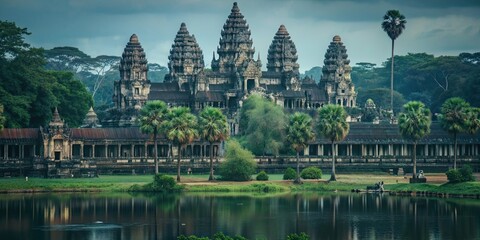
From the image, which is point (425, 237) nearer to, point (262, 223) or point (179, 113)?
point (262, 223)

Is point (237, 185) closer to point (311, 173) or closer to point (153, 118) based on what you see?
point (311, 173)

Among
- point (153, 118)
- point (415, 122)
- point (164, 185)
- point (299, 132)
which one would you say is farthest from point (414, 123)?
point (164, 185)

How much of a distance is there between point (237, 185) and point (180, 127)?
909cm

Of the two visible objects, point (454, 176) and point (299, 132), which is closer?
point (454, 176)

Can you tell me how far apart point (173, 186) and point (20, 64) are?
140 feet

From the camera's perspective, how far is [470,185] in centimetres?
14225

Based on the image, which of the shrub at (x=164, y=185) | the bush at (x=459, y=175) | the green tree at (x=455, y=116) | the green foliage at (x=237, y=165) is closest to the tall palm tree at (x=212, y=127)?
the green foliage at (x=237, y=165)

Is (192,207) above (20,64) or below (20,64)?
below

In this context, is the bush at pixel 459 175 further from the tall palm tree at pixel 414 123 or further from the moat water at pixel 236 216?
the tall palm tree at pixel 414 123

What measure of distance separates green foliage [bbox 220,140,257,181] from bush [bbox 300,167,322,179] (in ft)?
19.1

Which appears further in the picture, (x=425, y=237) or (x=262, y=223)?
(x=262, y=223)

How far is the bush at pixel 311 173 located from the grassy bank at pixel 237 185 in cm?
113

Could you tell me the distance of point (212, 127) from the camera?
154 meters

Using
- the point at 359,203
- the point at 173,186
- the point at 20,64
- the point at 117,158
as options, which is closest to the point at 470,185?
the point at 359,203
